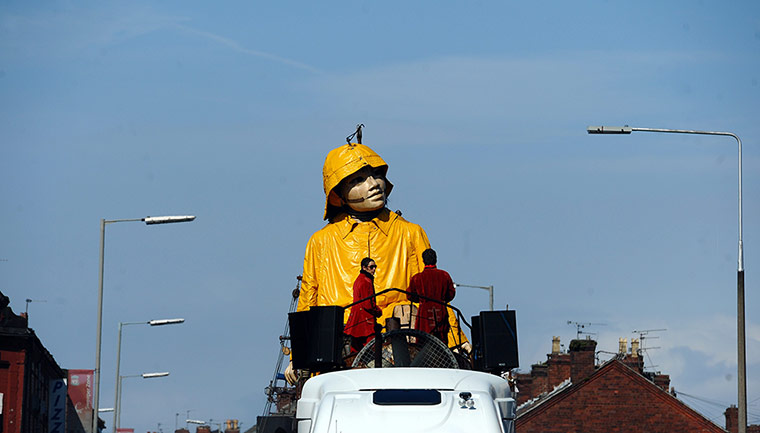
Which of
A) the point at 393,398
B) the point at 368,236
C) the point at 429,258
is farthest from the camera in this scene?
the point at 368,236

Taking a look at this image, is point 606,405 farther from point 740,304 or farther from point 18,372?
point 740,304

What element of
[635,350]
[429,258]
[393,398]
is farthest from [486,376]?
[635,350]

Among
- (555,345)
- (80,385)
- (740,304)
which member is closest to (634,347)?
(555,345)

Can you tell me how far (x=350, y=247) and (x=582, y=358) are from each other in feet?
153

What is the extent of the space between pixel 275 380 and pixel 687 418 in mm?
46122

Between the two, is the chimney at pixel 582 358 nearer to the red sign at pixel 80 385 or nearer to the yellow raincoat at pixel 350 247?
the red sign at pixel 80 385

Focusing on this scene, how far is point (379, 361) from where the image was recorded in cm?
1512

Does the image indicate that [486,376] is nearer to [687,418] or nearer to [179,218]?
[179,218]

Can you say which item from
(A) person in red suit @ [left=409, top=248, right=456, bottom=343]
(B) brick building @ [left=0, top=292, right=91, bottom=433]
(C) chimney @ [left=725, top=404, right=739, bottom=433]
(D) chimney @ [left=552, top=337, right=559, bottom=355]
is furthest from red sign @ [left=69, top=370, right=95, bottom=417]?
(A) person in red suit @ [left=409, top=248, right=456, bottom=343]

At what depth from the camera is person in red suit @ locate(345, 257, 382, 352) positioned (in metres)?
16.8

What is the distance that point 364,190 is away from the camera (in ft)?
68.3

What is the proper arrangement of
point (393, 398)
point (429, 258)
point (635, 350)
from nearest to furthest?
point (393, 398) < point (429, 258) < point (635, 350)

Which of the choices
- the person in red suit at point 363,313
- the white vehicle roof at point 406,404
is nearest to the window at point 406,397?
the white vehicle roof at point 406,404

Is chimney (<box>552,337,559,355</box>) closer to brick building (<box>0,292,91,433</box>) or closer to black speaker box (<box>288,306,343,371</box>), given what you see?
brick building (<box>0,292,91,433</box>)
